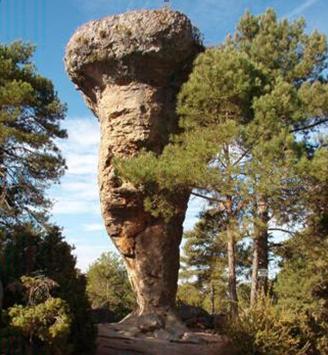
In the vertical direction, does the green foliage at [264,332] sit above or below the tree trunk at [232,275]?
below

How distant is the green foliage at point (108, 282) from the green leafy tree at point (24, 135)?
791 inches

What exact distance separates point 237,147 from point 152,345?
18.0ft

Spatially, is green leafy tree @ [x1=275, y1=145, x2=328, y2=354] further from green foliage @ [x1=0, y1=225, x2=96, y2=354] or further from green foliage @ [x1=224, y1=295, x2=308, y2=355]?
green foliage @ [x1=0, y1=225, x2=96, y2=354]

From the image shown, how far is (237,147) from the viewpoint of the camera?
1409 centimetres

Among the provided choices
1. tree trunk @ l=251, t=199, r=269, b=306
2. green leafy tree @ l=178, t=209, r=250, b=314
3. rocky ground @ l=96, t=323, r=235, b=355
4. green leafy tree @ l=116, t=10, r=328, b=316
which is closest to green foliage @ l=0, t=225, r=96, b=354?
rocky ground @ l=96, t=323, r=235, b=355

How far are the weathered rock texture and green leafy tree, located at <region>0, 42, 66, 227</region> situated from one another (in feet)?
5.52

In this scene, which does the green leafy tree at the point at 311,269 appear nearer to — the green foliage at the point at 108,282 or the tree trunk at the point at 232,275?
the tree trunk at the point at 232,275

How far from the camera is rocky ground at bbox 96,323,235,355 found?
42.0ft

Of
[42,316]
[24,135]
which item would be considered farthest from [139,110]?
[42,316]

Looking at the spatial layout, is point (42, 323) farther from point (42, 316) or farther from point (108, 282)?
point (108, 282)

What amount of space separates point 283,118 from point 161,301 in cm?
715

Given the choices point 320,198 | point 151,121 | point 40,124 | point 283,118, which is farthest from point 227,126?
point 40,124

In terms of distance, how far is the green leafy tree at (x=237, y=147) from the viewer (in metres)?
13.1

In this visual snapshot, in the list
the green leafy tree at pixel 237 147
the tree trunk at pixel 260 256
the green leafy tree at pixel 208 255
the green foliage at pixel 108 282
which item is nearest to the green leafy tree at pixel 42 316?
the green leafy tree at pixel 237 147
